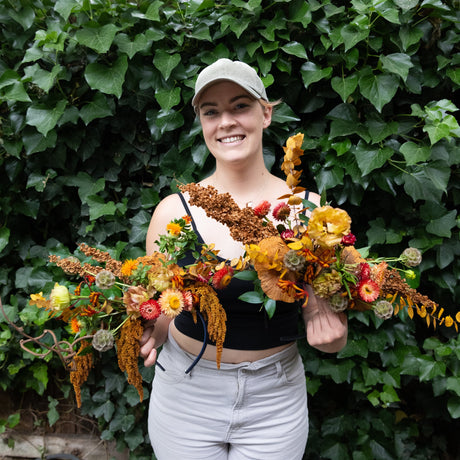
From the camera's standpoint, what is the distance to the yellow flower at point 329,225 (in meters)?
0.55

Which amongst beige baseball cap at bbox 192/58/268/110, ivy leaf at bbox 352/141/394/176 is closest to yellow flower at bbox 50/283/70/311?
beige baseball cap at bbox 192/58/268/110

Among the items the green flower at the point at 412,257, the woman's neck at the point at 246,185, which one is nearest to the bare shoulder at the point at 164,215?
the woman's neck at the point at 246,185

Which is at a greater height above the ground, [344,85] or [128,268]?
[344,85]

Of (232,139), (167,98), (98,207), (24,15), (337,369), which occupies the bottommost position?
(337,369)

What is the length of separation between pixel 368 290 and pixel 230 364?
1.54 ft

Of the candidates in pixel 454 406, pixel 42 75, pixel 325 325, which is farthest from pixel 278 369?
pixel 42 75

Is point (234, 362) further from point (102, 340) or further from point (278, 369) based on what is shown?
point (102, 340)

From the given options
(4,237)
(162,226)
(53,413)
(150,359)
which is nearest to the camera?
(150,359)

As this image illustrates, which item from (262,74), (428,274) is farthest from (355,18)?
(428,274)

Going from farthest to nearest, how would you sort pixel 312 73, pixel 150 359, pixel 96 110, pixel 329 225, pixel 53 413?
1. pixel 53 413
2. pixel 96 110
3. pixel 312 73
4. pixel 150 359
5. pixel 329 225

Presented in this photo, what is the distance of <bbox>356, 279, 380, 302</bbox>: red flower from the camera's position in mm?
592

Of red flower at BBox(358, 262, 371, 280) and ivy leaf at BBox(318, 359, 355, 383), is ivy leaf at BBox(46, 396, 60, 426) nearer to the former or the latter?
ivy leaf at BBox(318, 359, 355, 383)

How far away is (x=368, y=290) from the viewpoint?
23.6 inches

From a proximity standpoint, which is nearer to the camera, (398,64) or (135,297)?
(135,297)
